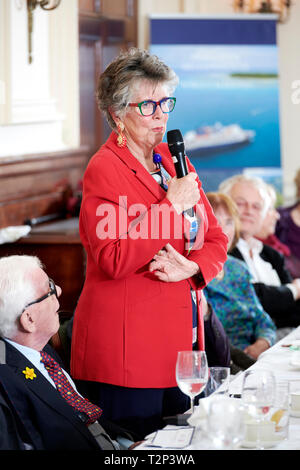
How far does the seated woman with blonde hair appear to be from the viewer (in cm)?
353

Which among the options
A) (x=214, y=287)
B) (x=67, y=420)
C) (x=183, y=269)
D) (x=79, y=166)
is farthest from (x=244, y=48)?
(x=67, y=420)

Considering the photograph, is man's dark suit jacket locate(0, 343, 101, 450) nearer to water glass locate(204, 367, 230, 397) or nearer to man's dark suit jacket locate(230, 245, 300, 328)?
water glass locate(204, 367, 230, 397)

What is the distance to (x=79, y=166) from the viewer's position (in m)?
5.57

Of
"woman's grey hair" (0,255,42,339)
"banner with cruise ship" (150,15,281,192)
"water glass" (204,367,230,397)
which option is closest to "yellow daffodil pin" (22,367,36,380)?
"woman's grey hair" (0,255,42,339)

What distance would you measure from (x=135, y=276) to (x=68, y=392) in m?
0.39

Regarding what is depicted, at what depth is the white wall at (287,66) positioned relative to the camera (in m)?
7.27

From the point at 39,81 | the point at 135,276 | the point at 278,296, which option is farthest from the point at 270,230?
the point at 135,276

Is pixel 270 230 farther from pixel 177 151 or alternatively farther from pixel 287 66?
pixel 287 66

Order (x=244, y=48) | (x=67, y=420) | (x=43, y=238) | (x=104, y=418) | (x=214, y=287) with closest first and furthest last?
1. (x=67, y=420)
2. (x=104, y=418)
3. (x=214, y=287)
4. (x=43, y=238)
5. (x=244, y=48)

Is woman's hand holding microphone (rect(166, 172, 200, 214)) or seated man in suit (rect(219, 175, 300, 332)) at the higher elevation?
woman's hand holding microphone (rect(166, 172, 200, 214))

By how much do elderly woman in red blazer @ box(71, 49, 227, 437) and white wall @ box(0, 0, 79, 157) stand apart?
7.41 feet

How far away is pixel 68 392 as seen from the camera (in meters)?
2.16
